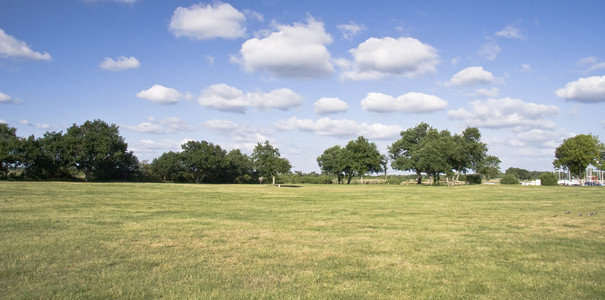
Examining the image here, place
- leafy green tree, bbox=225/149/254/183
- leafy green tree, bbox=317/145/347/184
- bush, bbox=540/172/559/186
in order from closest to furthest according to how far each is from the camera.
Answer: bush, bbox=540/172/559/186
leafy green tree, bbox=225/149/254/183
leafy green tree, bbox=317/145/347/184

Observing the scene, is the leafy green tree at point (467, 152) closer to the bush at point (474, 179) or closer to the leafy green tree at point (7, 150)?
the bush at point (474, 179)

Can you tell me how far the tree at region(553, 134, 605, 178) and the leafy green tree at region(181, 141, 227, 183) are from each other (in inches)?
2904

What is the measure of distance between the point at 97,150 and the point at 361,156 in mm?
61383

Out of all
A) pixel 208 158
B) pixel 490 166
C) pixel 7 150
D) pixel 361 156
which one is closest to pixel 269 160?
pixel 208 158

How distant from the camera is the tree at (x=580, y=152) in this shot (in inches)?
2751

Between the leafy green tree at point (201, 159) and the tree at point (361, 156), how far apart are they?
33.2 meters

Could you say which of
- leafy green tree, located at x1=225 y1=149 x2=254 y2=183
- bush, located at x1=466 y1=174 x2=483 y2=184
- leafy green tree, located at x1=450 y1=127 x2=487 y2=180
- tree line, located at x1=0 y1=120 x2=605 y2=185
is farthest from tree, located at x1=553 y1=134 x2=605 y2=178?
leafy green tree, located at x1=225 y1=149 x2=254 y2=183

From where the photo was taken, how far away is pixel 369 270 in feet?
25.6

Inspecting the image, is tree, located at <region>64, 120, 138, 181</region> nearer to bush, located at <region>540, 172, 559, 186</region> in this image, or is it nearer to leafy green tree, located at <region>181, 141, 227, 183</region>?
leafy green tree, located at <region>181, 141, 227, 183</region>

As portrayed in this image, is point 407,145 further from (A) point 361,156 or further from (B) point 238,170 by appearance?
(B) point 238,170

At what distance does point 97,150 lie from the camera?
6844 centimetres

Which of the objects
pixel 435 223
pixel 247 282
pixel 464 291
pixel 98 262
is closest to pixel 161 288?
pixel 247 282

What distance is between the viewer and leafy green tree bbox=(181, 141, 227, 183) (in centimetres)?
8762

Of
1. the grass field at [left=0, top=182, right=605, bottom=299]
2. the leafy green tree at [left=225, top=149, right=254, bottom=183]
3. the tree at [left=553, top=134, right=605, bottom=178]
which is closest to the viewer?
the grass field at [left=0, top=182, right=605, bottom=299]
